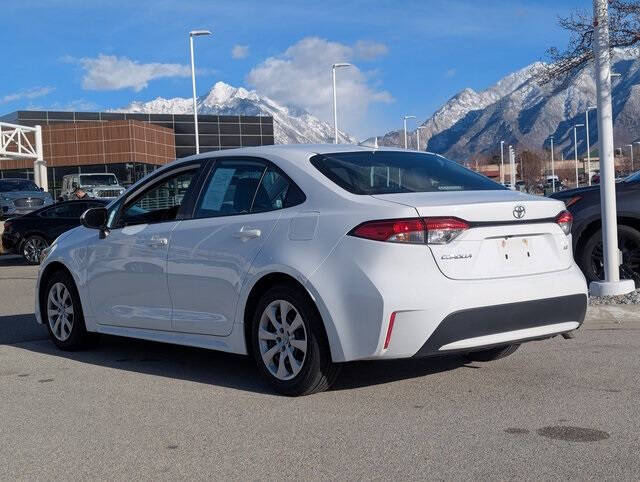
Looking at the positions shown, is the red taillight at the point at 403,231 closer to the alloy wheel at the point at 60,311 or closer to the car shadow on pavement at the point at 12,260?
the alloy wheel at the point at 60,311

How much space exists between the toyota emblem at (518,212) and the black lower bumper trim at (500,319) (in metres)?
0.55

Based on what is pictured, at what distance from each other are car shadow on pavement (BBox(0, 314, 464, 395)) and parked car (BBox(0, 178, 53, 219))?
19.8m

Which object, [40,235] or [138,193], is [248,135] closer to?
[40,235]

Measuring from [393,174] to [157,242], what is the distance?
1961 millimetres

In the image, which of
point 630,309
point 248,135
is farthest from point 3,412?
point 248,135

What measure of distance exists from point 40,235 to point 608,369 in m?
15.0

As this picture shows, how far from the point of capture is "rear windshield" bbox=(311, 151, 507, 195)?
5.87 metres

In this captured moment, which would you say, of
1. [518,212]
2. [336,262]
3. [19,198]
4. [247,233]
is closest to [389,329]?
[336,262]

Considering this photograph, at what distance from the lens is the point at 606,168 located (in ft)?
30.2

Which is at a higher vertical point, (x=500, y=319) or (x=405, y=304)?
(x=405, y=304)

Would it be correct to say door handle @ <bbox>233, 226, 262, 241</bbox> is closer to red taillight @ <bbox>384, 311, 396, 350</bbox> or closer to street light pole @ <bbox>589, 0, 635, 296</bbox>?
red taillight @ <bbox>384, 311, 396, 350</bbox>

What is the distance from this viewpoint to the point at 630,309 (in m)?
8.73

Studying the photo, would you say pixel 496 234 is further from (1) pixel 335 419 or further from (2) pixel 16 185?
(2) pixel 16 185

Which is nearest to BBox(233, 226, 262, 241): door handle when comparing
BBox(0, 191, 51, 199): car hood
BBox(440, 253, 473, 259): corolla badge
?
BBox(440, 253, 473, 259): corolla badge
